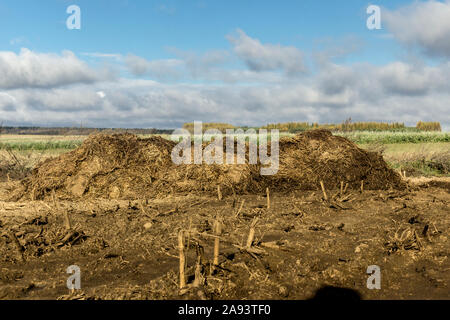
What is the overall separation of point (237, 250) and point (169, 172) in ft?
16.3

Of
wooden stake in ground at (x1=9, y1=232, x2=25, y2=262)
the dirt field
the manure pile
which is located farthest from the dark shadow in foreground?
the manure pile

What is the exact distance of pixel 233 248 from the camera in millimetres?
5301

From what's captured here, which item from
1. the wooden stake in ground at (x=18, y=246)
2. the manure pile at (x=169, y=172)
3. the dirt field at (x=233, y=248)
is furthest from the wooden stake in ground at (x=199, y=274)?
the manure pile at (x=169, y=172)

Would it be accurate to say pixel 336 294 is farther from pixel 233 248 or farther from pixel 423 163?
pixel 423 163

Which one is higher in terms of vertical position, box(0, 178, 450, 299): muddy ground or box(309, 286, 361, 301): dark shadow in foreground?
box(0, 178, 450, 299): muddy ground

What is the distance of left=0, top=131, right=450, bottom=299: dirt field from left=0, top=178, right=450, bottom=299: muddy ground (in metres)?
0.01

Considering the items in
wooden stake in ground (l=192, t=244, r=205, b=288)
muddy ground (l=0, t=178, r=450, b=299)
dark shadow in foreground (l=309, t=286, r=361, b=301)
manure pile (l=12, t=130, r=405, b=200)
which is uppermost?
manure pile (l=12, t=130, r=405, b=200)

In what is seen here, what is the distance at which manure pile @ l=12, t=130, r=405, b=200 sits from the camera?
375 inches

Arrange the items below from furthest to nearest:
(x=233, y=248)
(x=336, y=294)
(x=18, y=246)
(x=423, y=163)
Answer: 1. (x=423, y=163)
2. (x=233, y=248)
3. (x=18, y=246)
4. (x=336, y=294)

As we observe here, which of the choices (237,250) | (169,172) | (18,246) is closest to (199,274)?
(237,250)

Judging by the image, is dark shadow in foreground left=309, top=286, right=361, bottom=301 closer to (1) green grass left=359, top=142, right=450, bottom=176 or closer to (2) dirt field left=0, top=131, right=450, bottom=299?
(2) dirt field left=0, top=131, right=450, bottom=299

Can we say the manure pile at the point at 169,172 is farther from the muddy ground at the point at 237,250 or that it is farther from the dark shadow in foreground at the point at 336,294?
the dark shadow in foreground at the point at 336,294

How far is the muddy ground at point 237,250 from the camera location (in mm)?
4035
